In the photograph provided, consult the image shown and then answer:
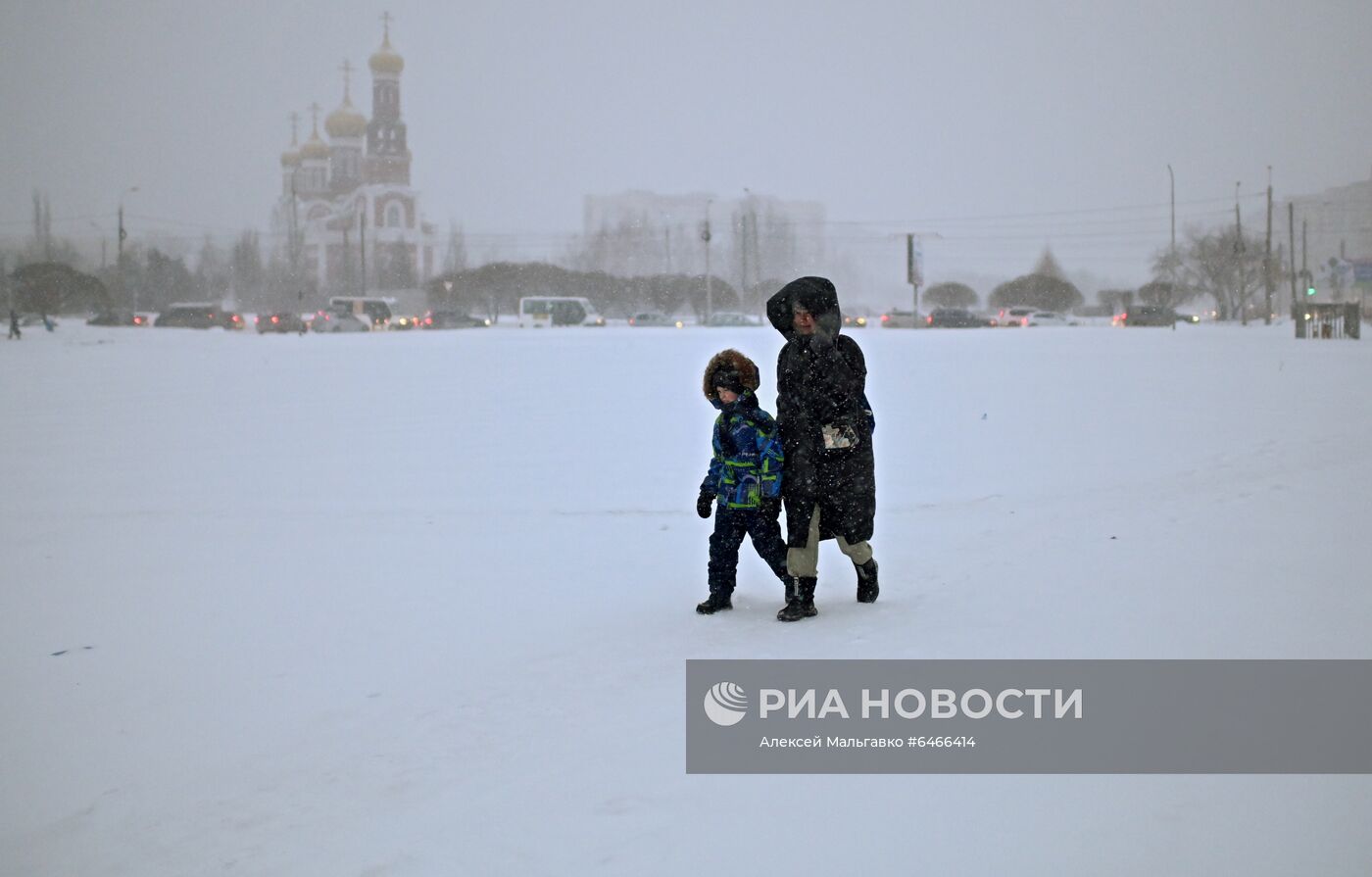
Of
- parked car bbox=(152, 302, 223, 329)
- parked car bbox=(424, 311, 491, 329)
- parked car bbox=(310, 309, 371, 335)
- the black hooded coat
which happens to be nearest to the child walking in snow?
the black hooded coat

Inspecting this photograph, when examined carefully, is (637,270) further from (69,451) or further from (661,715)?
(661,715)

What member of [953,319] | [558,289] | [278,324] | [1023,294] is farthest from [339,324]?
[1023,294]

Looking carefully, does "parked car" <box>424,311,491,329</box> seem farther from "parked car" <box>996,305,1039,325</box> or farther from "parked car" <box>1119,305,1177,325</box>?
"parked car" <box>1119,305,1177,325</box>

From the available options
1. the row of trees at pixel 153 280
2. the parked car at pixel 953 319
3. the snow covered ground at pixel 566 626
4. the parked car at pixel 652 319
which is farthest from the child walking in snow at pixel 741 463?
the parked car at pixel 652 319

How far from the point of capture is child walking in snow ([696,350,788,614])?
593 centimetres

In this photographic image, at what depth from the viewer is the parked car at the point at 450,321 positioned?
2263 inches

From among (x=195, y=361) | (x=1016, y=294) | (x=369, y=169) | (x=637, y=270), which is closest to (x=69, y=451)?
(x=195, y=361)

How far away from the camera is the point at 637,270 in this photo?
→ 106 meters

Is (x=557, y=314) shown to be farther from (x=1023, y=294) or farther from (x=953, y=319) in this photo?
(x=1023, y=294)

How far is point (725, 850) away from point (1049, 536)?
5154 mm

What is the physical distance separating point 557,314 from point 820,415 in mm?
57198

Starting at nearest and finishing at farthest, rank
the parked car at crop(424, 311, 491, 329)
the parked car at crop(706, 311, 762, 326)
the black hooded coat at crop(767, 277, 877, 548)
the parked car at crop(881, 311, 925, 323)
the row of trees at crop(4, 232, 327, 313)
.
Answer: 1. the black hooded coat at crop(767, 277, 877, 548)
2. the row of trees at crop(4, 232, 327, 313)
3. the parked car at crop(881, 311, 925, 323)
4. the parked car at crop(424, 311, 491, 329)
5. the parked car at crop(706, 311, 762, 326)

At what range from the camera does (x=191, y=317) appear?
58.4 m

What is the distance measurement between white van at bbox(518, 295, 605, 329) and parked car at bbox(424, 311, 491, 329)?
2514 mm
